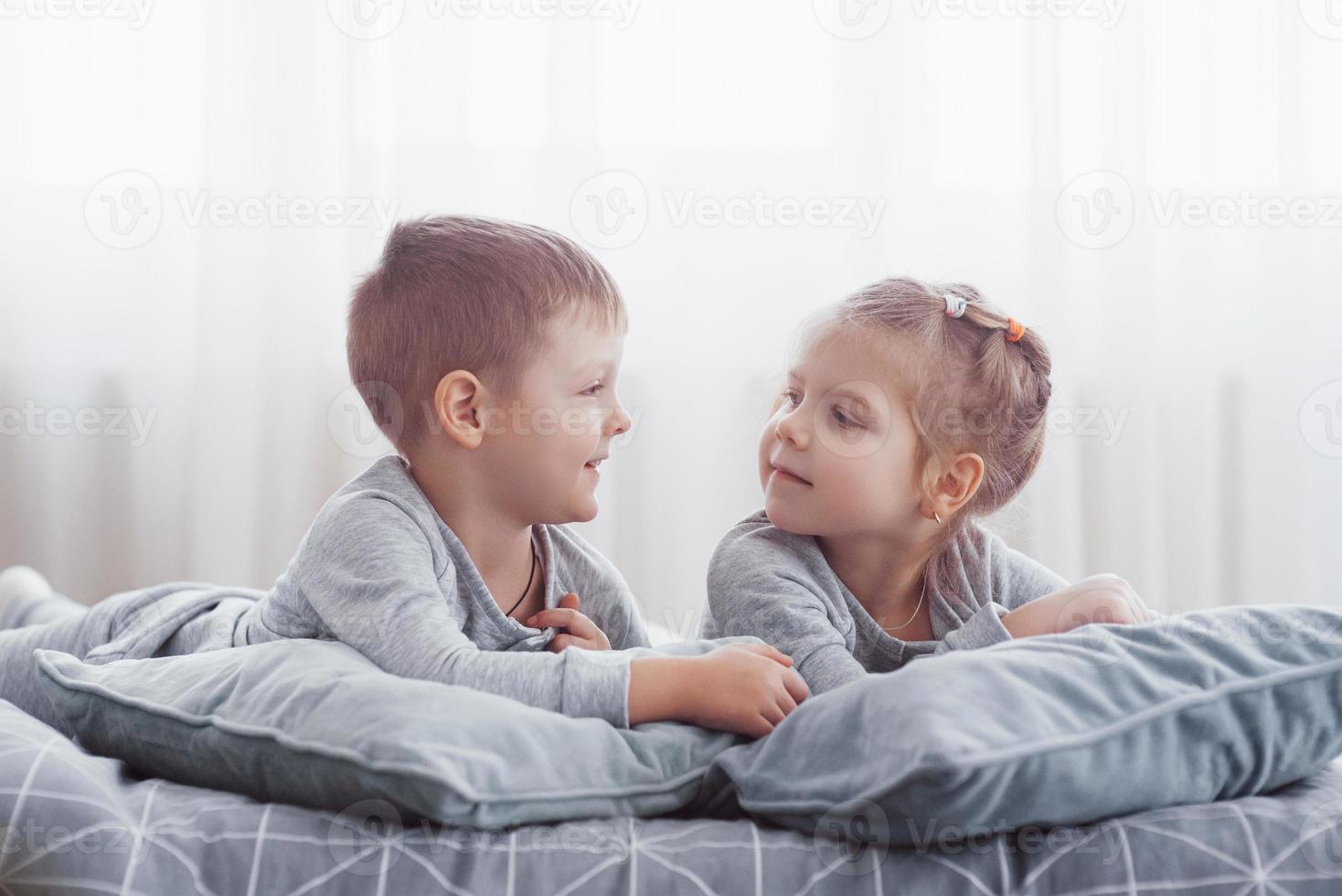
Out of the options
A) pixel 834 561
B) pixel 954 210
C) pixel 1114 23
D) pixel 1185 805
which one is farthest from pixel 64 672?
pixel 1114 23

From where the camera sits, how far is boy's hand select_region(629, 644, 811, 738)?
841 mm

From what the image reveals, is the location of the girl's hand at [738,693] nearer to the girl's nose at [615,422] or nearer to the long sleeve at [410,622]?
the long sleeve at [410,622]

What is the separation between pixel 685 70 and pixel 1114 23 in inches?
34.6

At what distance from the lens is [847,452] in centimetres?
113

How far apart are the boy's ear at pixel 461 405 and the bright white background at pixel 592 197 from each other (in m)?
1.12

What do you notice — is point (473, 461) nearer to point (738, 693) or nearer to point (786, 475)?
point (786, 475)

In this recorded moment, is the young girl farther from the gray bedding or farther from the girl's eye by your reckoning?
the gray bedding

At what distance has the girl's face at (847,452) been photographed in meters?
1.13

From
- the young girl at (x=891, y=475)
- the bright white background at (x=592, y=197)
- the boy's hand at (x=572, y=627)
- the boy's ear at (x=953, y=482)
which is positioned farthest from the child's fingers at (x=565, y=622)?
the bright white background at (x=592, y=197)

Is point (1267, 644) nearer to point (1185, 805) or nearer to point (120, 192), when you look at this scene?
point (1185, 805)

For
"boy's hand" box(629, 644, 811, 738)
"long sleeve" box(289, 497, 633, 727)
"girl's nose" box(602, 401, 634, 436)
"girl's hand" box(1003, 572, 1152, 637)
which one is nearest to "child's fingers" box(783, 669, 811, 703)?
"boy's hand" box(629, 644, 811, 738)

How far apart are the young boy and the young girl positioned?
0.16 metres

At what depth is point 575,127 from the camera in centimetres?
220

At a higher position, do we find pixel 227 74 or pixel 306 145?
pixel 227 74
